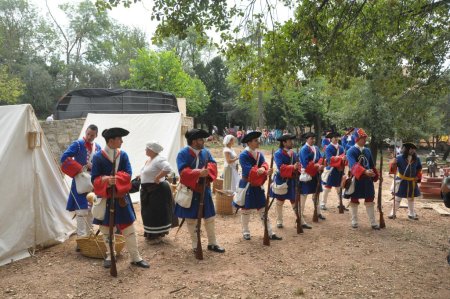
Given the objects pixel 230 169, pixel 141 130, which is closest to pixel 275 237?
pixel 230 169

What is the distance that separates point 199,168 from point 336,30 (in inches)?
130

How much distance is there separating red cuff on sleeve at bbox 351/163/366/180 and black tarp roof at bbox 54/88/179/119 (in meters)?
7.20

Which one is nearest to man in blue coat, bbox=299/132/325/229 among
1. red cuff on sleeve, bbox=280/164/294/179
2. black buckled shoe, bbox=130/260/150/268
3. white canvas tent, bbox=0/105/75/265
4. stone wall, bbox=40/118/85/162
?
red cuff on sleeve, bbox=280/164/294/179

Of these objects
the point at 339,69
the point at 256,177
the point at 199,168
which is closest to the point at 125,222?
the point at 199,168

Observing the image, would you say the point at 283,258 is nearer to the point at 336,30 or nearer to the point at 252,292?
the point at 252,292

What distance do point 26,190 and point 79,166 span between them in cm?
82

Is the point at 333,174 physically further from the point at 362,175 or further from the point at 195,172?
the point at 195,172

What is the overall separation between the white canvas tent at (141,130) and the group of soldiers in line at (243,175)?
9.83 feet

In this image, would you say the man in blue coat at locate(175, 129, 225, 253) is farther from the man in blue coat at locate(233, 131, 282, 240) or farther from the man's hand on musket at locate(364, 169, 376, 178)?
the man's hand on musket at locate(364, 169, 376, 178)

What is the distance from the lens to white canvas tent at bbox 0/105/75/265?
183 inches

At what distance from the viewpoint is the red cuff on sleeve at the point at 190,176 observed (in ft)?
15.0

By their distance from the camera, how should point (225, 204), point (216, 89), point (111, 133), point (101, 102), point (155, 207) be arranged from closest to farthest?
point (111, 133), point (155, 207), point (225, 204), point (101, 102), point (216, 89)

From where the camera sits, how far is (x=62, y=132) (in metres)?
9.05

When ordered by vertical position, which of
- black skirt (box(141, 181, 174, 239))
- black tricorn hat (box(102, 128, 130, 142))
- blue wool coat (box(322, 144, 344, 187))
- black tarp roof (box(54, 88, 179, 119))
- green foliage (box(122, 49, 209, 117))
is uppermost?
green foliage (box(122, 49, 209, 117))
